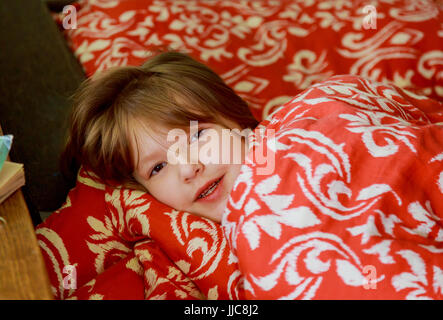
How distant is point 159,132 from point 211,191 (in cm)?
16

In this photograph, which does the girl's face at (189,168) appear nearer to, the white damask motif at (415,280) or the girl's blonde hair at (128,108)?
the girl's blonde hair at (128,108)

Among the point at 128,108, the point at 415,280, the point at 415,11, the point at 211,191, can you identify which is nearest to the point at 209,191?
the point at 211,191

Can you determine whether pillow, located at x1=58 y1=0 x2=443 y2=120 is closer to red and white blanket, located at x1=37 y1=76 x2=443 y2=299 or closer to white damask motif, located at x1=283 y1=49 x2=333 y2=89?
white damask motif, located at x1=283 y1=49 x2=333 y2=89

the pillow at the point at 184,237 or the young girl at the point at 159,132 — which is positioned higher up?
the young girl at the point at 159,132

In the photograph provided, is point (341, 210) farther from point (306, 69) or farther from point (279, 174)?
point (306, 69)

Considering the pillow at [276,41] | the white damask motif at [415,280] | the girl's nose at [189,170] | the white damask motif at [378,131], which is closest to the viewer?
the white damask motif at [415,280]

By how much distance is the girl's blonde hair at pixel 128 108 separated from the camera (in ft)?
3.13

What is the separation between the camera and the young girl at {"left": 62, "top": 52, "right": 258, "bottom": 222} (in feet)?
2.98

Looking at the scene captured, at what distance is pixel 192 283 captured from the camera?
32.4 inches

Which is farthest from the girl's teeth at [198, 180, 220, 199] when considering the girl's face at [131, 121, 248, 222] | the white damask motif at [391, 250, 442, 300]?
the white damask motif at [391, 250, 442, 300]

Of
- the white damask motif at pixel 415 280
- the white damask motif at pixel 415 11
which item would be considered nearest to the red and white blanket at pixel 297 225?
the white damask motif at pixel 415 280

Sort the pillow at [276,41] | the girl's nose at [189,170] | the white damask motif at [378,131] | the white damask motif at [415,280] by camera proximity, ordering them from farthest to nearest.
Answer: the pillow at [276,41] → the girl's nose at [189,170] → the white damask motif at [378,131] → the white damask motif at [415,280]

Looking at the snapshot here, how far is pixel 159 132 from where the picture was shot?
0.93m

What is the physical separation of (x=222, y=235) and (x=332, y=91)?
0.38 metres
